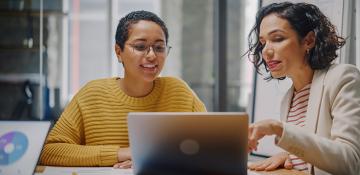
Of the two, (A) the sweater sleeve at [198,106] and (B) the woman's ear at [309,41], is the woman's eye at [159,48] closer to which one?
(A) the sweater sleeve at [198,106]

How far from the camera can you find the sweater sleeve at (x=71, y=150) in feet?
5.13

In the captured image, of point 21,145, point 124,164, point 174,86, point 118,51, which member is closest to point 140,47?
point 118,51

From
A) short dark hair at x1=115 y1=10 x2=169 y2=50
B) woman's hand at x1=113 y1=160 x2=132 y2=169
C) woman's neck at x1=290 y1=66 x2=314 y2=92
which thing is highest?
short dark hair at x1=115 y1=10 x2=169 y2=50

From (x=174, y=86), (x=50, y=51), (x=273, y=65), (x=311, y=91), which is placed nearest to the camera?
(x=311, y=91)

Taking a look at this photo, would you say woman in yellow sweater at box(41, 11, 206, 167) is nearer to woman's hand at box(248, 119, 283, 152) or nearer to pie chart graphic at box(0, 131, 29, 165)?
pie chart graphic at box(0, 131, 29, 165)

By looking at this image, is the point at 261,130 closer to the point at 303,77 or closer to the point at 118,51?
the point at 303,77

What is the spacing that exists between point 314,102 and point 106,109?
823 mm

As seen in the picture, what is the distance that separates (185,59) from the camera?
571cm

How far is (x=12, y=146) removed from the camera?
1.41 m

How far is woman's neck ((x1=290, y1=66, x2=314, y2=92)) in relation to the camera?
1.57 metres

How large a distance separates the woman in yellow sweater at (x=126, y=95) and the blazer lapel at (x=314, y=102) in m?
0.50

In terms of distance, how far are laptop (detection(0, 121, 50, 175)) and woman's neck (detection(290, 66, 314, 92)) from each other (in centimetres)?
92

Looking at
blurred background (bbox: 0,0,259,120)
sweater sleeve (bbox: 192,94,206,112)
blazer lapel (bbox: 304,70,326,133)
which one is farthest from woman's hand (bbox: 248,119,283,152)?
blurred background (bbox: 0,0,259,120)

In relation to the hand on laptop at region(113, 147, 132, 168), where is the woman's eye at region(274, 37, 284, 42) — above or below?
above
